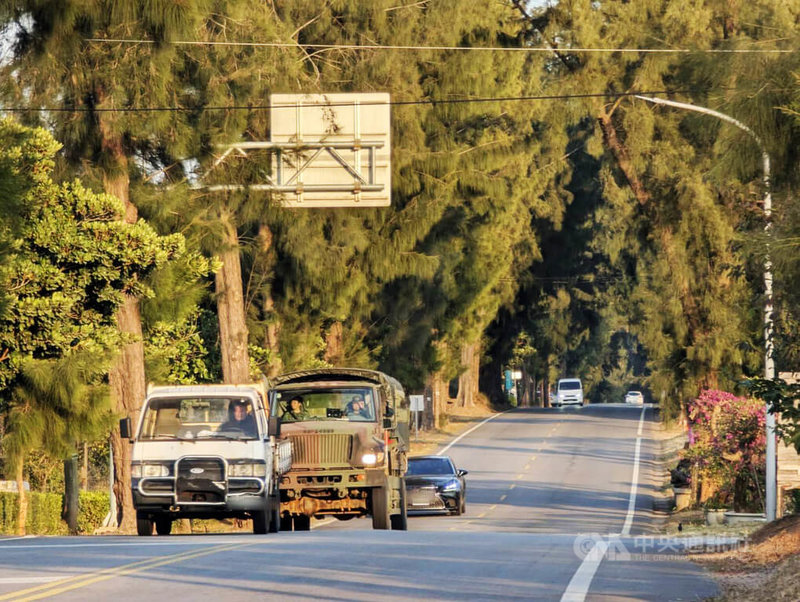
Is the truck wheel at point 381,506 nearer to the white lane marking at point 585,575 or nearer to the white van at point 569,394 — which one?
the white lane marking at point 585,575

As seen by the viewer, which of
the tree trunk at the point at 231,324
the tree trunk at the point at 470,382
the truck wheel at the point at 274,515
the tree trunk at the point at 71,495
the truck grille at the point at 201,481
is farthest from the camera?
the tree trunk at the point at 470,382

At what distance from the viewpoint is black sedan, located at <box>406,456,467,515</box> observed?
35344 mm

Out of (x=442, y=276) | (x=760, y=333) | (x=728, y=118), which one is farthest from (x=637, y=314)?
(x=728, y=118)

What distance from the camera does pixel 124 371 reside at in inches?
1048

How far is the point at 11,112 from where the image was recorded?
86.4ft

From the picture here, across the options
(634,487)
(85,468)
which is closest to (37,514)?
(85,468)

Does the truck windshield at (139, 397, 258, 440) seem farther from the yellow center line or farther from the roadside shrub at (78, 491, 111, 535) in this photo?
the roadside shrub at (78, 491, 111, 535)

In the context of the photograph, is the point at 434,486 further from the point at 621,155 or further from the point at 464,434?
the point at 464,434

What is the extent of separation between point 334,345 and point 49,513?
57.5 ft

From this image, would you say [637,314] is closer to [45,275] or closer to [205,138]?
[205,138]

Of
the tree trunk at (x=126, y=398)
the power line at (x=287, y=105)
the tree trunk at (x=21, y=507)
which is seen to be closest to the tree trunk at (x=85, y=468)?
the tree trunk at (x=21, y=507)

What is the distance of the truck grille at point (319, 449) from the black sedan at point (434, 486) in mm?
Result: 12764

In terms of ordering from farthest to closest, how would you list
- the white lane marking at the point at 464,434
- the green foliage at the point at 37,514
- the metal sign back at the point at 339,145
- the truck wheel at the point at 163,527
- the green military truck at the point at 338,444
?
the white lane marking at the point at 464,434 < the metal sign back at the point at 339,145 < the green foliage at the point at 37,514 < the green military truck at the point at 338,444 < the truck wheel at the point at 163,527

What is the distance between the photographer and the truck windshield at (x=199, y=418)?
20.3m
